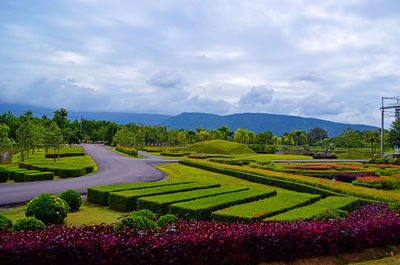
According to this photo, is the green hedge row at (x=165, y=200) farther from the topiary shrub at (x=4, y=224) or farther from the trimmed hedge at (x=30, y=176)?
the trimmed hedge at (x=30, y=176)

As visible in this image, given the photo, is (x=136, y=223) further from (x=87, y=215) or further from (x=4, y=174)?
(x=4, y=174)

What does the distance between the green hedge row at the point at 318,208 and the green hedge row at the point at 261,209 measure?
397 mm

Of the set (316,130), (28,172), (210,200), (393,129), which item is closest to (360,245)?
(210,200)

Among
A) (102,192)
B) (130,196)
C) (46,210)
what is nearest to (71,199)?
(102,192)

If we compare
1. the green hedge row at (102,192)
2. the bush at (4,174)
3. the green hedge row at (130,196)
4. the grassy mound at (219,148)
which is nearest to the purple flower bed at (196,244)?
the green hedge row at (130,196)

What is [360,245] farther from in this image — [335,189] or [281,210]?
[335,189]

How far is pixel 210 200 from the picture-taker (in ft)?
42.5

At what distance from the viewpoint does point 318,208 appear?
11930 mm

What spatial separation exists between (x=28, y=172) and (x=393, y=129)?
4776cm

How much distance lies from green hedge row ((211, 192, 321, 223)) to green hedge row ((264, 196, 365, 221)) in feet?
1.30

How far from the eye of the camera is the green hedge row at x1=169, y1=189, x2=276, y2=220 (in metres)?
11.4

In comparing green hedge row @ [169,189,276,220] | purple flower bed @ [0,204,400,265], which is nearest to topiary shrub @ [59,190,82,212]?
green hedge row @ [169,189,276,220]

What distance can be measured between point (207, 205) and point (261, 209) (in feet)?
7.40

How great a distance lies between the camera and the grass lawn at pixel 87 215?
39.7ft
